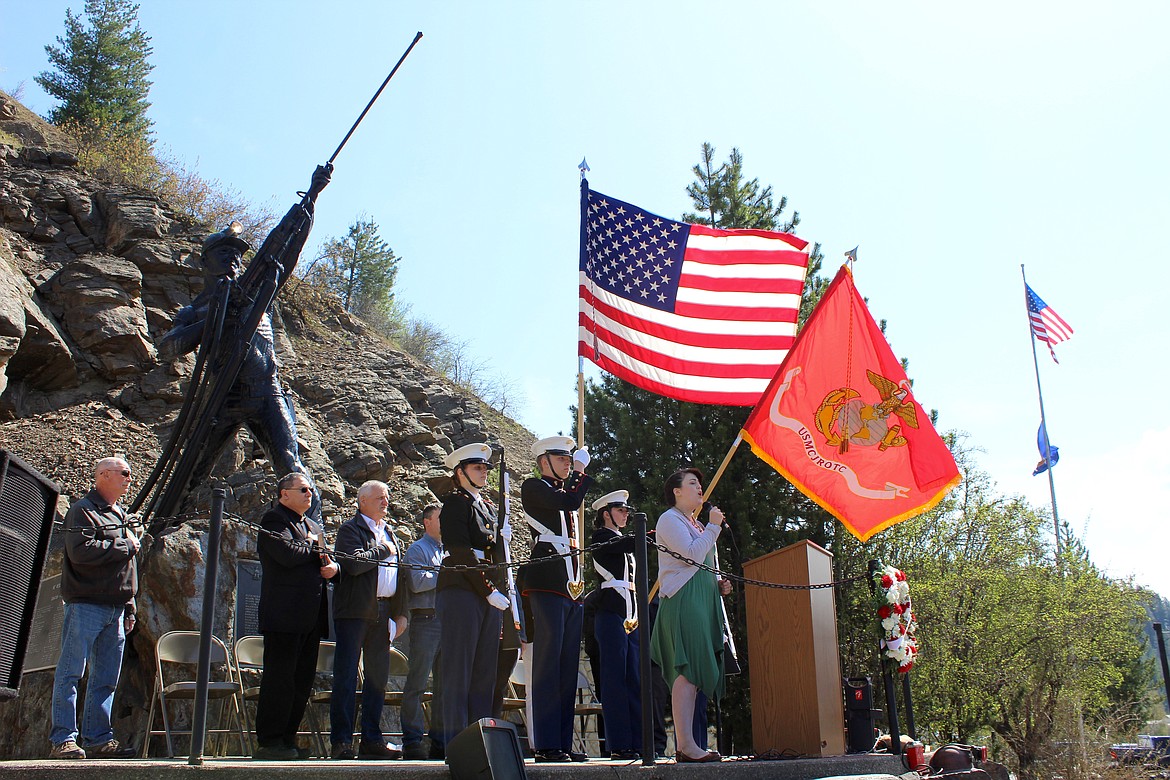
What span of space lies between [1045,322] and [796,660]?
2017 centimetres

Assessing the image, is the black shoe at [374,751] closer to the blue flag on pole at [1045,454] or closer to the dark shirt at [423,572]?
the dark shirt at [423,572]

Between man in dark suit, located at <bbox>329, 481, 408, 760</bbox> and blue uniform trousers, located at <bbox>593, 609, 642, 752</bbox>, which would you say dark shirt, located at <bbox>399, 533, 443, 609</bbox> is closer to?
man in dark suit, located at <bbox>329, 481, 408, 760</bbox>

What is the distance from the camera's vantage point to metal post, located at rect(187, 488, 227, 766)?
4566 millimetres

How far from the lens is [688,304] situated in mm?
9492

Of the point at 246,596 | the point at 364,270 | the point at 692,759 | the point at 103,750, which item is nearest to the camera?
the point at 692,759

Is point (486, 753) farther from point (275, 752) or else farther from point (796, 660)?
point (796, 660)

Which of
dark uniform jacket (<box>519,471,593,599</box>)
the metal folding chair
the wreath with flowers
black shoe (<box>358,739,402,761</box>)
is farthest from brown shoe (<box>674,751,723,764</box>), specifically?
the metal folding chair

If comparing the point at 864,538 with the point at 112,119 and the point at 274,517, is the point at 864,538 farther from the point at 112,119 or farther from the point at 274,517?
the point at 112,119

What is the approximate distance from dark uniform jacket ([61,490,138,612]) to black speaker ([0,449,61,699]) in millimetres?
2124

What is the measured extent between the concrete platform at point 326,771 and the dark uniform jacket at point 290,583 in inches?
49.6

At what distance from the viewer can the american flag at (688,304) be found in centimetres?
923

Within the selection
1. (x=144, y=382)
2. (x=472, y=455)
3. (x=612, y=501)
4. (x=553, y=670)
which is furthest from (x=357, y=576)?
(x=144, y=382)

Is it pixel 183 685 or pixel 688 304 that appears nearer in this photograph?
pixel 183 685

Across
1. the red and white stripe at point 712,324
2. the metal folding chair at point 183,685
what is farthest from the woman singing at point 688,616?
the metal folding chair at point 183,685
